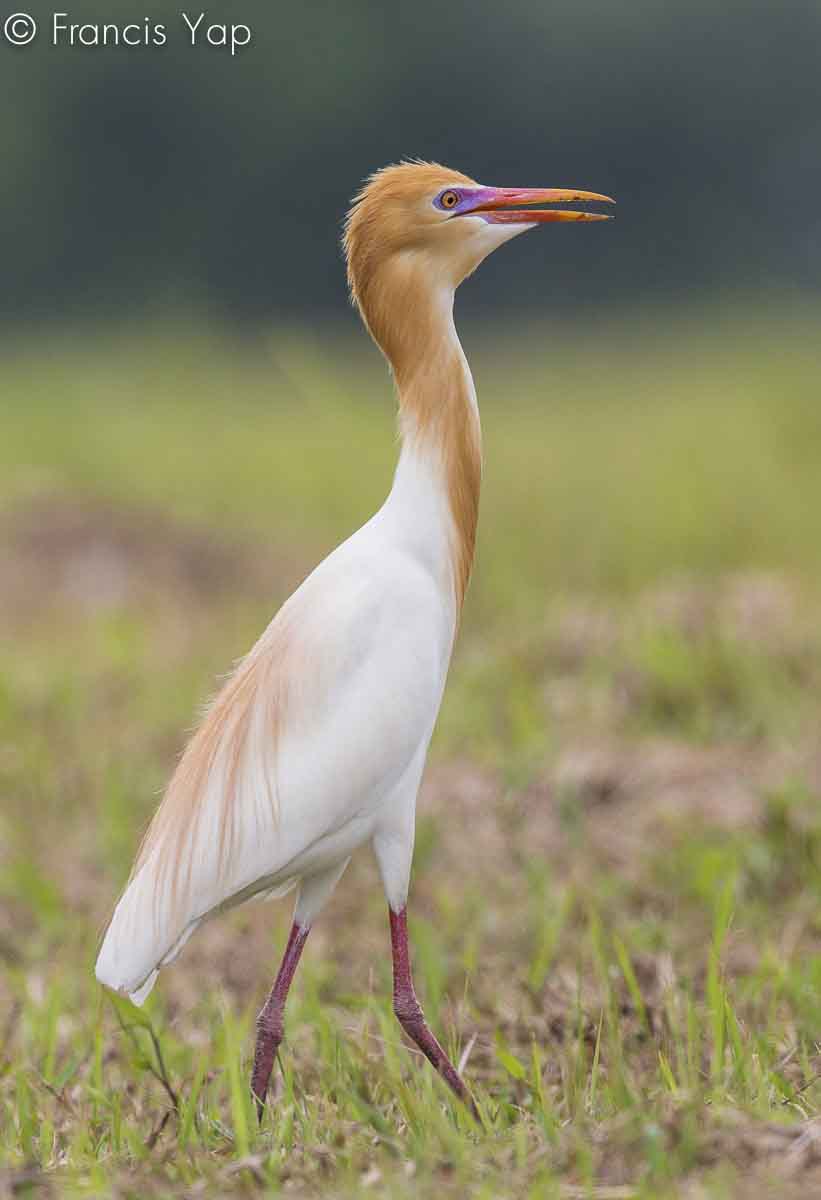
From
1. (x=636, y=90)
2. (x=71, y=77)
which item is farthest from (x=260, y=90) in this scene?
(x=636, y=90)

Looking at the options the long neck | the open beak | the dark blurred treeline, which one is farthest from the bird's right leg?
the dark blurred treeline

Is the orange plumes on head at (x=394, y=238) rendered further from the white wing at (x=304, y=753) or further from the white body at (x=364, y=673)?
the white wing at (x=304, y=753)

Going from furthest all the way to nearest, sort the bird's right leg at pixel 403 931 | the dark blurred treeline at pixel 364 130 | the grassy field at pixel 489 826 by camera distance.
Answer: the dark blurred treeline at pixel 364 130 < the bird's right leg at pixel 403 931 < the grassy field at pixel 489 826

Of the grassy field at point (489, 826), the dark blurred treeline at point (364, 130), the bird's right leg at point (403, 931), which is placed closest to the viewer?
the grassy field at point (489, 826)

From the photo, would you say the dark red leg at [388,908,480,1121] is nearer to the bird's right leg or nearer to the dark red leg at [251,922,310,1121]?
the bird's right leg

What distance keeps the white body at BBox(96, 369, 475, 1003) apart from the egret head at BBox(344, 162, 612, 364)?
0.13m

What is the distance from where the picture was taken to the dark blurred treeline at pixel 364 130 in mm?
15016

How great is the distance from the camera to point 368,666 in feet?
7.15

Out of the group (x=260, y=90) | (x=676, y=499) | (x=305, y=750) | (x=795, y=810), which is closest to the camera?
(x=305, y=750)

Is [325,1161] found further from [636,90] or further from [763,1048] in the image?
[636,90]

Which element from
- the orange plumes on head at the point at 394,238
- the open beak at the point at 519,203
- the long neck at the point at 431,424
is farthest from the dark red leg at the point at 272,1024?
the open beak at the point at 519,203

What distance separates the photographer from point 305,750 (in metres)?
2.18

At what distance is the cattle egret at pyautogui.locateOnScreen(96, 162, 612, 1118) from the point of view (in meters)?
2.17

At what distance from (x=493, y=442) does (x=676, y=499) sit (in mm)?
2111
